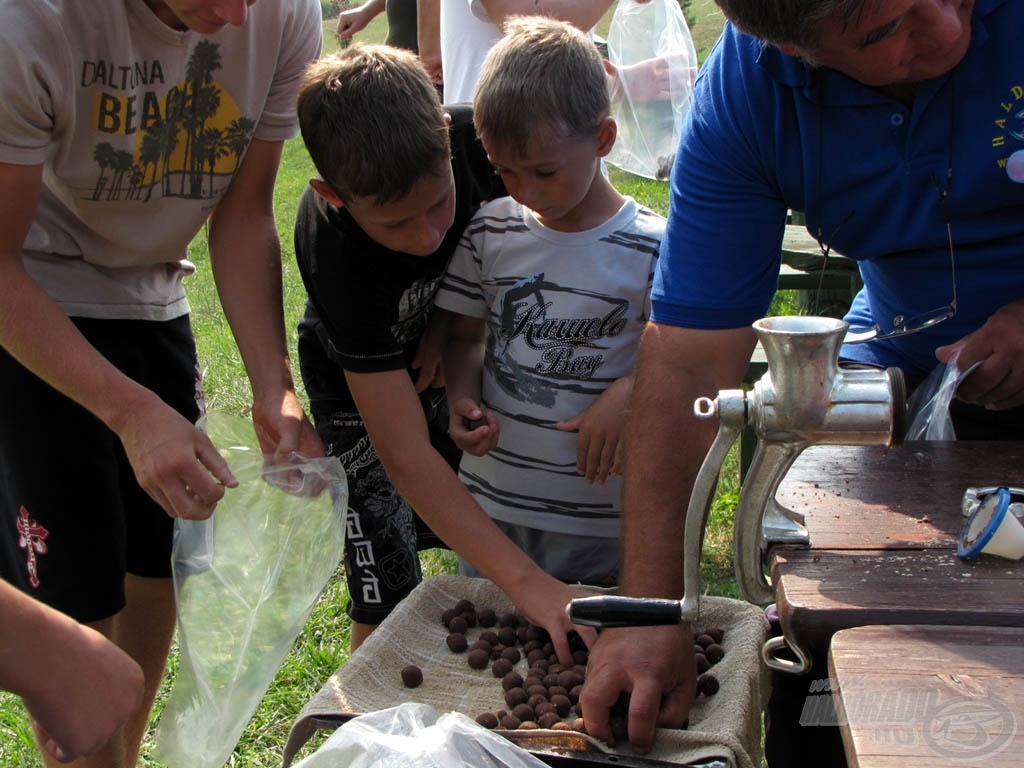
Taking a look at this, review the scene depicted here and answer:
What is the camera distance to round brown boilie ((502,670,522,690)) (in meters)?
1.66

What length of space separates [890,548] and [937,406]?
19.6 inches

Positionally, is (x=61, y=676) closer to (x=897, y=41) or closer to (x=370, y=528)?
(x=370, y=528)

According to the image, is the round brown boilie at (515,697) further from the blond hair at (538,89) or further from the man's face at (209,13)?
the man's face at (209,13)


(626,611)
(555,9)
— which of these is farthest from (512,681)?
(555,9)

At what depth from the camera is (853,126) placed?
5.80ft

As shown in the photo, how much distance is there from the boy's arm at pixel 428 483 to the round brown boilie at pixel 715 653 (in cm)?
24

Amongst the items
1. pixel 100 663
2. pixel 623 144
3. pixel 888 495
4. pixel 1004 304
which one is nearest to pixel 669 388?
pixel 888 495

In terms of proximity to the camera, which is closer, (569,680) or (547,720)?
(547,720)

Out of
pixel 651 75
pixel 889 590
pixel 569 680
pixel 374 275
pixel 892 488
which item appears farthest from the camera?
pixel 651 75

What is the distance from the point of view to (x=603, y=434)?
2.04 metres

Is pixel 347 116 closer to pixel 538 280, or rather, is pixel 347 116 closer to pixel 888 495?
pixel 538 280

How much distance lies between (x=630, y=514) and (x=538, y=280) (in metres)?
0.61

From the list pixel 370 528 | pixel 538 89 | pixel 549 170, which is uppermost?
pixel 538 89

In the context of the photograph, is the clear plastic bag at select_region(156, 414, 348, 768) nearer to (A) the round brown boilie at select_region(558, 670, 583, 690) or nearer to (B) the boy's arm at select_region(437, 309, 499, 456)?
(B) the boy's arm at select_region(437, 309, 499, 456)
